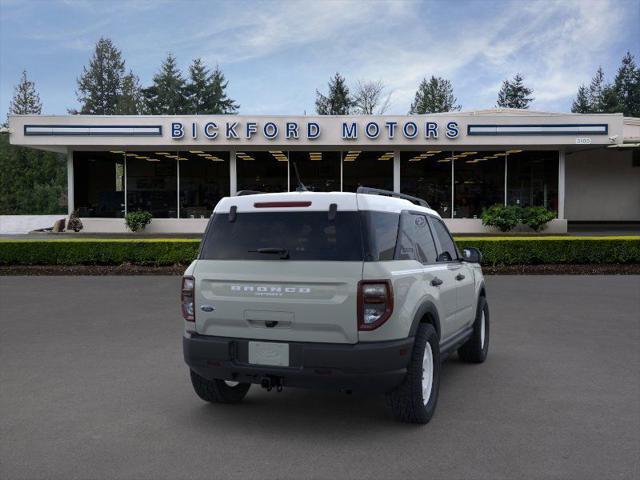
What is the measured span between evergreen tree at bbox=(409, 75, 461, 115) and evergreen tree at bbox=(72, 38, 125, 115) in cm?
3882

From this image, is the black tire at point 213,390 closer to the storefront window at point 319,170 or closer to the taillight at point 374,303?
the taillight at point 374,303

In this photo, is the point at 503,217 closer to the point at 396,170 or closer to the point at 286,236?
the point at 396,170

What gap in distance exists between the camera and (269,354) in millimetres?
4508

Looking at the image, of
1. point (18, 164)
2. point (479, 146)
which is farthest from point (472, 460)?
point (18, 164)

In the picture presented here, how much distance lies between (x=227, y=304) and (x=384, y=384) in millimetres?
1312

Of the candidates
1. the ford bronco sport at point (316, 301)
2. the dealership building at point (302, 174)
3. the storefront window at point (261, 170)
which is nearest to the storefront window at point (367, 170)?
the dealership building at point (302, 174)

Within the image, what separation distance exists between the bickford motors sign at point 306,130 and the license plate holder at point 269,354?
21372 millimetres

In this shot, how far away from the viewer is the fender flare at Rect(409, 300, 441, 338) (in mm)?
4605

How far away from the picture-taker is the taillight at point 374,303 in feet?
14.2

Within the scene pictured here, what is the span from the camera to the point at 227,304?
4.65 meters

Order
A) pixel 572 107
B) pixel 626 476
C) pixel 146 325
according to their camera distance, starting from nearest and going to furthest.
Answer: pixel 626 476 → pixel 146 325 → pixel 572 107

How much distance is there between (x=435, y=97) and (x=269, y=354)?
73.8 m

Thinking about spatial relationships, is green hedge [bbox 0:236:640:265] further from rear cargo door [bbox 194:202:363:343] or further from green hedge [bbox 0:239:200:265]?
rear cargo door [bbox 194:202:363:343]

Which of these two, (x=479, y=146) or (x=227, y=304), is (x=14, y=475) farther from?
(x=479, y=146)
